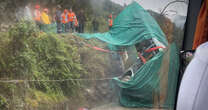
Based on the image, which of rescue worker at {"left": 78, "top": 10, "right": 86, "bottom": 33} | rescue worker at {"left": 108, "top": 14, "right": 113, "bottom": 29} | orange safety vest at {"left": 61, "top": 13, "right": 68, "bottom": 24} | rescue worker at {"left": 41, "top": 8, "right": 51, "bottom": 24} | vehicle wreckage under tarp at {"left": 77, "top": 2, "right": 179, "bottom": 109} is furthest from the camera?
vehicle wreckage under tarp at {"left": 77, "top": 2, "right": 179, "bottom": 109}

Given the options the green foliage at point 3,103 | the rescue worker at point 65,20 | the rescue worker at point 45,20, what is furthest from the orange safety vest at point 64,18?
the green foliage at point 3,103

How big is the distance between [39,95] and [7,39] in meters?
0.69

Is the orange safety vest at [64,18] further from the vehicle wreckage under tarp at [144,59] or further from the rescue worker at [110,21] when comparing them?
the rescue worker at [110,21]

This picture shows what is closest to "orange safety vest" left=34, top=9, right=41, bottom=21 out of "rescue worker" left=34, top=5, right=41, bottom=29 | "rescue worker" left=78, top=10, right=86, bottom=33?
"rescue worker" left=34, top=5, right=41, bottom=29

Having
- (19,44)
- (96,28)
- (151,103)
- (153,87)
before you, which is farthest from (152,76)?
(19,44)

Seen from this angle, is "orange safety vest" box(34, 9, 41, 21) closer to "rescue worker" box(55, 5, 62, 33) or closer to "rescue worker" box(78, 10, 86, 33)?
"rescue worker" box(55, 5, 62, 33)

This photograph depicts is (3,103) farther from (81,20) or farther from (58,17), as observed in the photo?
(81,20)

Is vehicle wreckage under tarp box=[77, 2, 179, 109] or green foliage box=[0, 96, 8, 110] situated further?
vehicle wreckage under tarp box=[77, 2, 179, 109]

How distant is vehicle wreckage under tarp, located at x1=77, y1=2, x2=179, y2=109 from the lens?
107 inches

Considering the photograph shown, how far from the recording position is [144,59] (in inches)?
112

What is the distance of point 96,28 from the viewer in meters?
2.56

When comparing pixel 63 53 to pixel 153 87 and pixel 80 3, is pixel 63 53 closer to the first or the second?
pixel 80 3

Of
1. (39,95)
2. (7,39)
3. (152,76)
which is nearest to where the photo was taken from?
(7,39)

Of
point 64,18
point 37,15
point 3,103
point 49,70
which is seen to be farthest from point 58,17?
point 3,103
